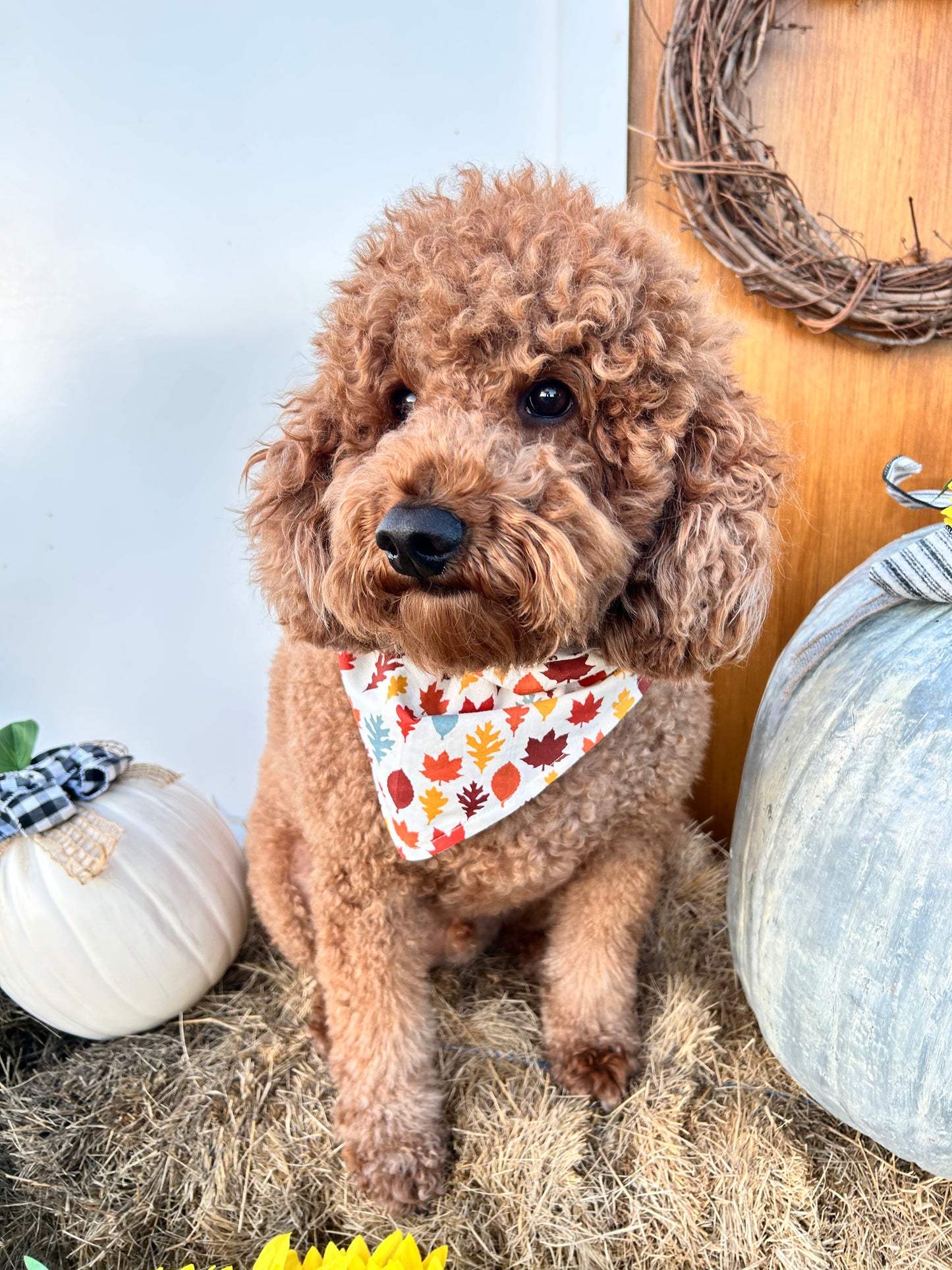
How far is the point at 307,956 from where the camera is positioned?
1528 mm

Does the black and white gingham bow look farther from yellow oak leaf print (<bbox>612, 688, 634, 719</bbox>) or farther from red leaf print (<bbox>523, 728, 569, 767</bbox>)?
yellow oak leaf print (<bbox>612, 688, 634, 719</bbox>)

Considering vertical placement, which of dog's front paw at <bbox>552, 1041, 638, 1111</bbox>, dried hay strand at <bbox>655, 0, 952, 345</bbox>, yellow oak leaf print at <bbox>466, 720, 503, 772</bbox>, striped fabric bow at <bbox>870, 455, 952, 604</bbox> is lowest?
dog's front paw at <bbox>552, 1041, 638, 1111</bbox>

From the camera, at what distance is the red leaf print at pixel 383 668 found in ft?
3.91

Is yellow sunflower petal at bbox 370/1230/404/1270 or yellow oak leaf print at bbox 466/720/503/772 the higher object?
yellow oak leaf print at bbox 466/720/503/772

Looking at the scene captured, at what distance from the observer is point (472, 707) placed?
1.21 meters

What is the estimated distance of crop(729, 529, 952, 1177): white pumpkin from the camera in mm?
1036

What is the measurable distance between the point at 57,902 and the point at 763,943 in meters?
1.15

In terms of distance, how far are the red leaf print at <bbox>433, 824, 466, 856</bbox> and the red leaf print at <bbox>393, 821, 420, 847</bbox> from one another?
0.08ft

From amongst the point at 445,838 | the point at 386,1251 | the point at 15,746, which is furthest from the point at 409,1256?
the point at 15,746

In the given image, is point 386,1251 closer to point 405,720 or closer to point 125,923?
point 405,720

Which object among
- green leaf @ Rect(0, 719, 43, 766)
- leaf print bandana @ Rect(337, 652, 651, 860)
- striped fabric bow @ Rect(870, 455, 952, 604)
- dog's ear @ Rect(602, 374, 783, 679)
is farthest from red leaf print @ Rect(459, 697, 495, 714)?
green leaf @ Rect(0, 719, 43, 766)

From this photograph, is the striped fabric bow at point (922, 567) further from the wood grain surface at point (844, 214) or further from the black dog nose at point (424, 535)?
the black dog nose at point (424, 535)

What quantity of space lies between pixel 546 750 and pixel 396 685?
0.75 ft

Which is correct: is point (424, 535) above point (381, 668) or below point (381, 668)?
above
